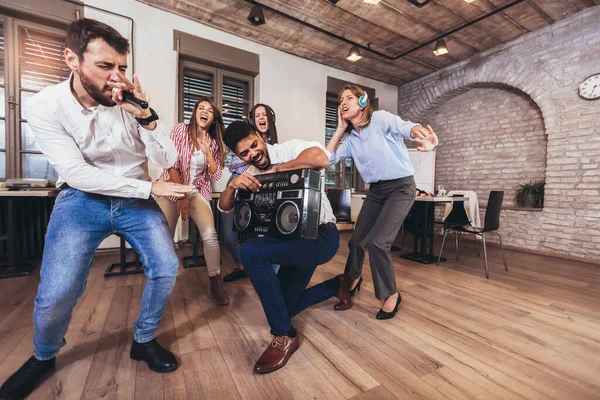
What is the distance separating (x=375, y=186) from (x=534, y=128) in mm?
3873

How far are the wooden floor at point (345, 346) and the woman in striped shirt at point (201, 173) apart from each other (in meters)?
0.31

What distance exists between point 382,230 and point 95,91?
1569 millimetres

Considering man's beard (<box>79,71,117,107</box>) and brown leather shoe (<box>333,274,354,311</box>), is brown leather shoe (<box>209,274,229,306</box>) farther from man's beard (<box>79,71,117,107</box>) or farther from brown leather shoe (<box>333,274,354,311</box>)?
man's beard (<box>79,71,117,107</box>)

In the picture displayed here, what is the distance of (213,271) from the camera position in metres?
1.98

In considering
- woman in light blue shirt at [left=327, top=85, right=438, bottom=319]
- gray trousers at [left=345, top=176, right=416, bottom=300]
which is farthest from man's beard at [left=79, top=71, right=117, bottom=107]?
gray trousers at [left=345, top=176, right=416, bottom=300]

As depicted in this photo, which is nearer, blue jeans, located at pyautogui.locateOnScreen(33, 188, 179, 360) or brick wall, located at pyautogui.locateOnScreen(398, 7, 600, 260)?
blue jeans, located at pyautogui.locateOnScreen(33, 188, 179, 360)

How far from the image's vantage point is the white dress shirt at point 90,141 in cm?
107

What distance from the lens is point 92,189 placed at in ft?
3.54

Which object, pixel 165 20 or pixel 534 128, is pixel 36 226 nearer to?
pixel 165 20

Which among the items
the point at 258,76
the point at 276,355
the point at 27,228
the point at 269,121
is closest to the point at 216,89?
the point at 258,76

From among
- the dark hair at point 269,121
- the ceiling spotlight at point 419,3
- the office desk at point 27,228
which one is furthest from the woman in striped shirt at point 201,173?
the ceiling spotlight at point 419,3

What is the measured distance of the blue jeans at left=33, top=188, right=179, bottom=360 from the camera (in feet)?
3.39

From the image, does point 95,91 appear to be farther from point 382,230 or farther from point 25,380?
point 382,230

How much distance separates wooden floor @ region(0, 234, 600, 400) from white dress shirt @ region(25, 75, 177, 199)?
2.54ft
